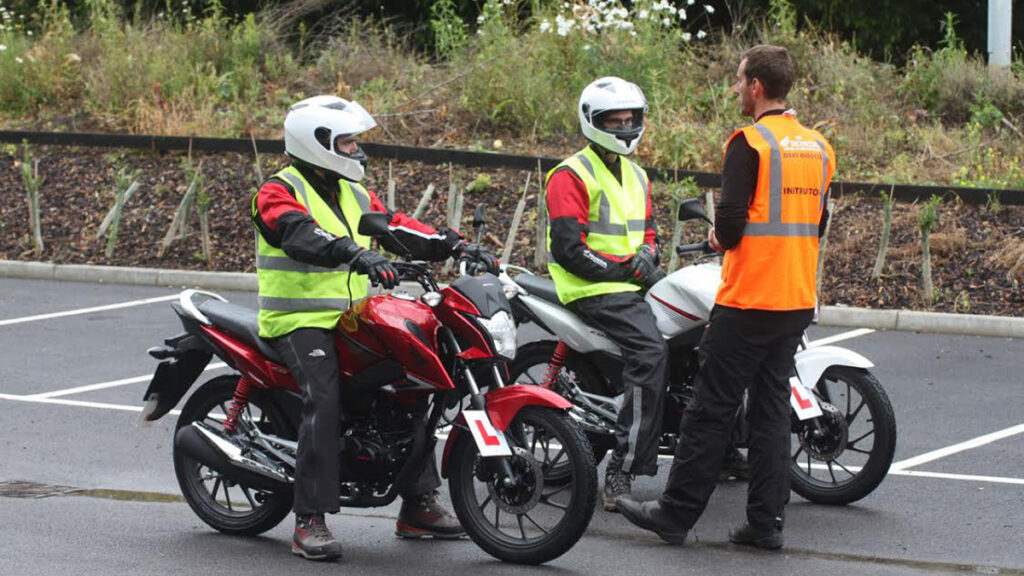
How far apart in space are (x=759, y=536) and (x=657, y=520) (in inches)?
16.1

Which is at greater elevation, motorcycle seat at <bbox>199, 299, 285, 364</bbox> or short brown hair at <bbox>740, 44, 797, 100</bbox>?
short brown hair at <bbox>740, 44, 797, 100</bbox>

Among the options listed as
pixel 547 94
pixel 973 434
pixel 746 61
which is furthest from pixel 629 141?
pixel 547 94

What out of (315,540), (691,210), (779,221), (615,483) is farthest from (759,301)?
(315,540)

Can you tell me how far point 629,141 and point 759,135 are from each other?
115 cm

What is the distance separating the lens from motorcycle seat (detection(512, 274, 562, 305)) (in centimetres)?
698

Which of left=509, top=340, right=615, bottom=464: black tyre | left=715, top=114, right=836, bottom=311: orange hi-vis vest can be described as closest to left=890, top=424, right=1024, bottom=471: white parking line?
left=509, top=340, right=615, bottom=464: black tyre

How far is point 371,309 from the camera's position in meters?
5.84

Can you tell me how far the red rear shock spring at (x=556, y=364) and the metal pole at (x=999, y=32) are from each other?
33.9 feet

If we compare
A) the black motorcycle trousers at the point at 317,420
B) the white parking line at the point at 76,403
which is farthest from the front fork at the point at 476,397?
the white parking line at the point at 76,403

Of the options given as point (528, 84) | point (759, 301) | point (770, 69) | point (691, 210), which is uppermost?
point (528, 84)

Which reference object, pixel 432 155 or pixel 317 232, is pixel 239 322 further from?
pixel 432 155

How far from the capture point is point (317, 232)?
5738mm

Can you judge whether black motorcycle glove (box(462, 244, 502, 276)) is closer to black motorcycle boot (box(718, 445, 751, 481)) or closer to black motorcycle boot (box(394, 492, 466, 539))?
black motorcycle boot (box(394, 492, 466, 539))

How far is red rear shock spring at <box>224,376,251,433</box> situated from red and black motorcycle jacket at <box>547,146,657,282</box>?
152 centimetres
